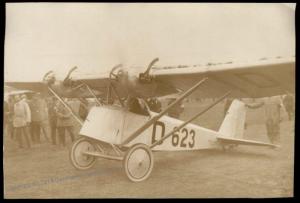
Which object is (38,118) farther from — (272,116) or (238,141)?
(272,116)

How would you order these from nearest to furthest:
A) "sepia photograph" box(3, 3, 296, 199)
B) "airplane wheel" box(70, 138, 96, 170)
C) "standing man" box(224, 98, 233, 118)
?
"sepia photograph" box(3, 3, 296, 199)
"airplane wheel" box(70, 138, 96, 170)
"standing man" box(224, 98, 233, 118)

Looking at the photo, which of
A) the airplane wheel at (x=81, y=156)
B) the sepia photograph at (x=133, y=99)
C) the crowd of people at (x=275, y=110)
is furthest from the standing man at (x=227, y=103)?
the airplane wheel at (x=81, y=156)

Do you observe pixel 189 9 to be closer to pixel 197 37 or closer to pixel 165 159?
pixel 197 37

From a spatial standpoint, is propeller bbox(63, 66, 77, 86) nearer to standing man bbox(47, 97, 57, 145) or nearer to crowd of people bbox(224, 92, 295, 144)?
standing man bbox(47, 97, 57, 145)

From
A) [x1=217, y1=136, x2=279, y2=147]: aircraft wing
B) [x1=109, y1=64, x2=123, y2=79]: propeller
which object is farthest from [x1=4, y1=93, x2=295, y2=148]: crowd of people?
[x1=109, y1=64, x2=123, y2=79]: propeller

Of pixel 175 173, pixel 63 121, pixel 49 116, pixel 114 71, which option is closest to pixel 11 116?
pixel 49 116
